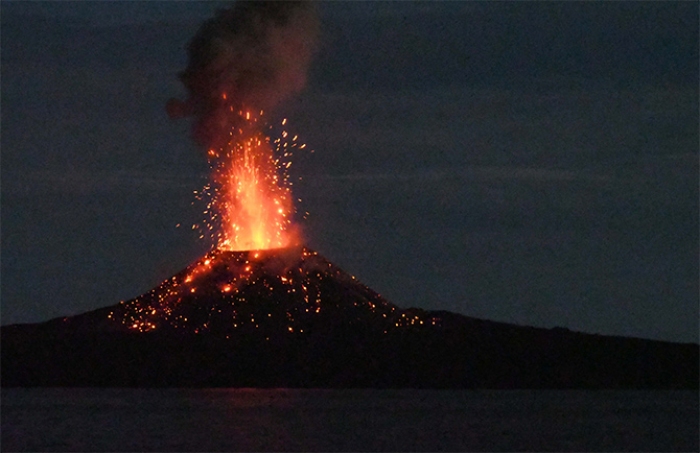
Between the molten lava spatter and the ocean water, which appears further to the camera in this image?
the molten lava spatter

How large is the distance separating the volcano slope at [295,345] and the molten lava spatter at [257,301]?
15cm

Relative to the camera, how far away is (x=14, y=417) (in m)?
98.6

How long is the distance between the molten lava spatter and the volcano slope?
0.48 ft

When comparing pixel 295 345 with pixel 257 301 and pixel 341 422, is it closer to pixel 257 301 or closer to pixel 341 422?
pixel 257 301

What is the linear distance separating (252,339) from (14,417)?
37.2m

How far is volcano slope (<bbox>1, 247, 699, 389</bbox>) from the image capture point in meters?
135

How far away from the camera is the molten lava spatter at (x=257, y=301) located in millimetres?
134625

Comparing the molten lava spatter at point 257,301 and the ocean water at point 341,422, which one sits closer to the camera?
the ocean water at point 341,422

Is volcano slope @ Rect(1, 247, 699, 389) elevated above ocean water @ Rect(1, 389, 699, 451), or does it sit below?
above

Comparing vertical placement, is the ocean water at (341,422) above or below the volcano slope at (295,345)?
below

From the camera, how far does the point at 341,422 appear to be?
9625cm

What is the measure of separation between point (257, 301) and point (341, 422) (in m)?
42.1

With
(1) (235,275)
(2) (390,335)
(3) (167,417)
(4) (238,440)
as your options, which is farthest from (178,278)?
(4) (238,440)

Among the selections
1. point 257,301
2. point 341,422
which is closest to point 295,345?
point 257,301
